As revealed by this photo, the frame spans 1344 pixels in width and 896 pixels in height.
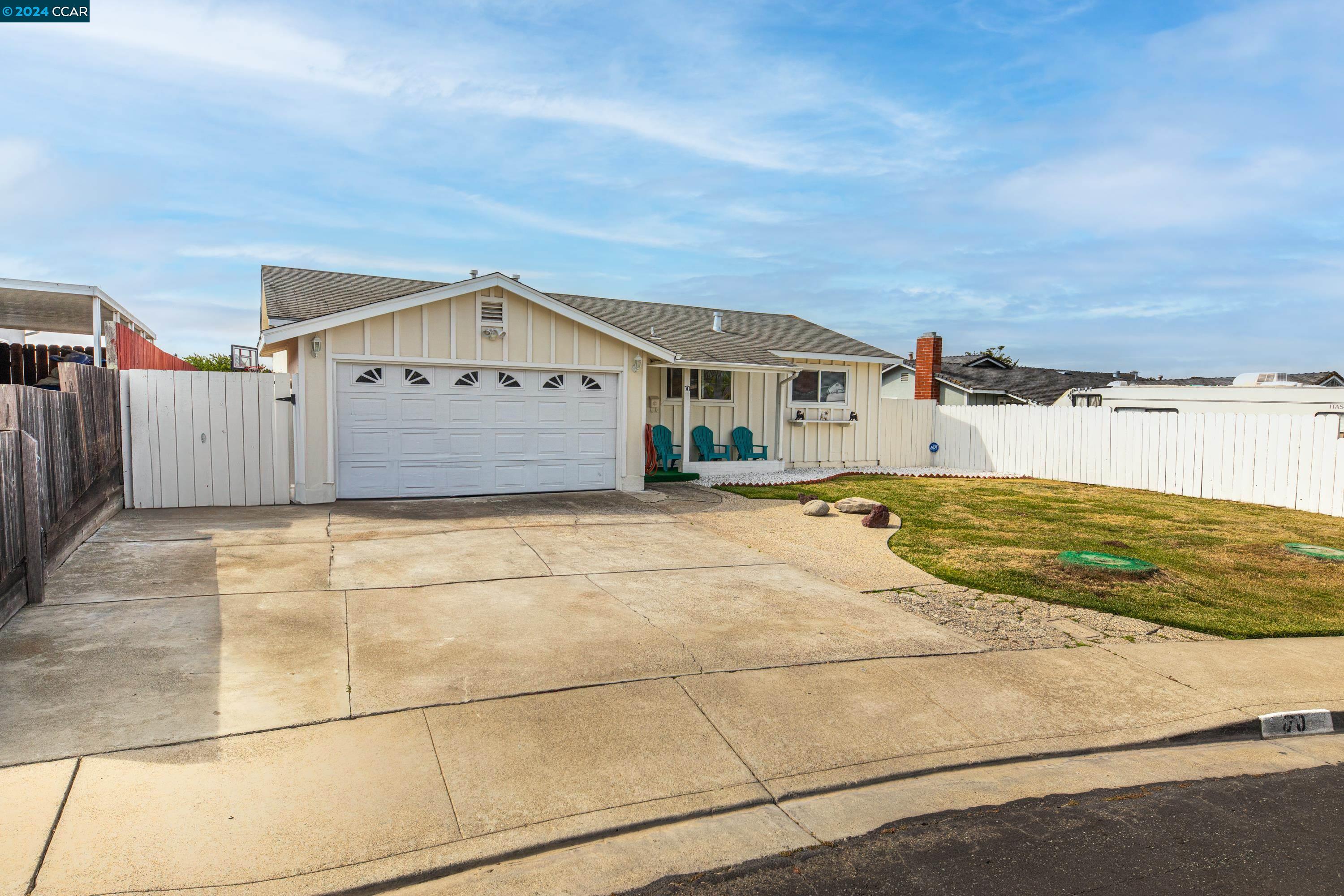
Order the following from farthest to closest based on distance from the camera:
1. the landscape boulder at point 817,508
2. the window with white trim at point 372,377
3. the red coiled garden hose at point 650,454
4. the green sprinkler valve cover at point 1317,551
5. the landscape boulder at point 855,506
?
the red coiled garden hose at point 650,454 < the landscape boulder at point 855,506 < the landscape boulder at point 817,508 < the window with white trim at point 372,377 < the green sprinkler valve cover at point 1317,551

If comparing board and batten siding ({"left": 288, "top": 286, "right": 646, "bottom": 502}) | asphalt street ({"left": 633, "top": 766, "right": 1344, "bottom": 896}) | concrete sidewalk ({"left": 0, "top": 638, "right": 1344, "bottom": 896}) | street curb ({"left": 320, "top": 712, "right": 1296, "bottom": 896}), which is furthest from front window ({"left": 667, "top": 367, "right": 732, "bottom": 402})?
asphalt street ({"left": 633, "top": 766, "right": 1344, "bottom": 896})

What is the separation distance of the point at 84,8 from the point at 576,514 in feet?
27.4

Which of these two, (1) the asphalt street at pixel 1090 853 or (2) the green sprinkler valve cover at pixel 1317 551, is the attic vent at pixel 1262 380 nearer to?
(2) the green sprinkler valve cover at pixel 1317 551

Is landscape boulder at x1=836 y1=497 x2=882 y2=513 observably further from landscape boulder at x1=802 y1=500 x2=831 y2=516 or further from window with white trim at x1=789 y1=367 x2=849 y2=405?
window with white trim at x1=789 y1=367 x2=849 y2=405

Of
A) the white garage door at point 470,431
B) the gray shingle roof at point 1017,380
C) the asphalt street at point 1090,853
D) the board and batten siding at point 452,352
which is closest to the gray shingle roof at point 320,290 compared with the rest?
the board and batten siding at point 452,352

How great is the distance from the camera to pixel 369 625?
20.1 ft

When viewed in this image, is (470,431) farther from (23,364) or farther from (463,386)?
(23,364)

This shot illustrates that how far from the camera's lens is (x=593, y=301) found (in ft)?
69.1

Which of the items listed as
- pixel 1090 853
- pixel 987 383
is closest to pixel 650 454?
pixel 1090 853

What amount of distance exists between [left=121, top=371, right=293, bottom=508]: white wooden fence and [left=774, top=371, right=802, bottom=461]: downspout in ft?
34.8

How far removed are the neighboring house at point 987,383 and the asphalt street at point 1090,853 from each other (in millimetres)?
22646

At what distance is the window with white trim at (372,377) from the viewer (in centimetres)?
1204

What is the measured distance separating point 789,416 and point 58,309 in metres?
14.2

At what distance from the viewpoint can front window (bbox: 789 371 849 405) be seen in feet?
63.1
